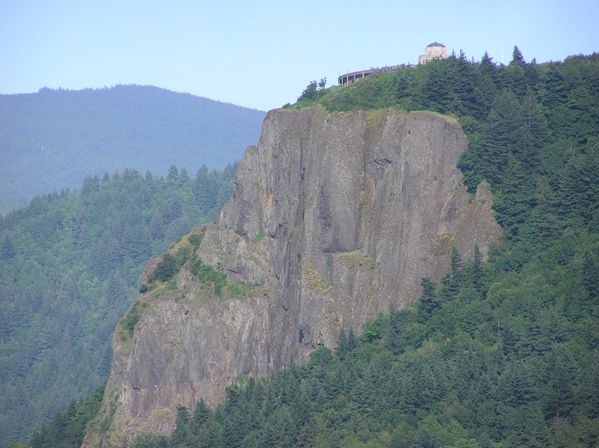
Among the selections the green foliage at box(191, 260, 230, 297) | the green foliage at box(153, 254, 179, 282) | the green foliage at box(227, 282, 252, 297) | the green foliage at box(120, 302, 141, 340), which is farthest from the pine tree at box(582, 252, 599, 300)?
the green foliage at box(120, 302, 141, 340)

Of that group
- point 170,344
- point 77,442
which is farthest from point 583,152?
point 77,442

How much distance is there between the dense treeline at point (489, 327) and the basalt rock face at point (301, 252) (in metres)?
1.45

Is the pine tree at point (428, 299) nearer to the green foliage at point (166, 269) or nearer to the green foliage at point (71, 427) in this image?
the green foliage at point (166, 269)

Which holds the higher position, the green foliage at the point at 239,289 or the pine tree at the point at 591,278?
the pine tree at the point at 591,278

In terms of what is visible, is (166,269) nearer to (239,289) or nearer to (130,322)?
(130,322)

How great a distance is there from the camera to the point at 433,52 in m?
124

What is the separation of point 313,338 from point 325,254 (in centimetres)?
532

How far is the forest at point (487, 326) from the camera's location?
3784 inches

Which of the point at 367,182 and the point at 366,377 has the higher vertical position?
the point at 367,182

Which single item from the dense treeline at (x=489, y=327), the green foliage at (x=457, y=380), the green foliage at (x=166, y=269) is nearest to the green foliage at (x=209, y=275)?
the green foliage at (x=166, y=269)

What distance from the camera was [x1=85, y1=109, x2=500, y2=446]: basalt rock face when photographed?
109562 mm

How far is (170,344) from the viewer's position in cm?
11931

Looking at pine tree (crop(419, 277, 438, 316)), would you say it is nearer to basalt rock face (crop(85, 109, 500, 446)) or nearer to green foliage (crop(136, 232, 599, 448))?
green foliage (crop(136, 232, 599, 448))

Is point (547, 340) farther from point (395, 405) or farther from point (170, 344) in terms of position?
point (170, 344)
